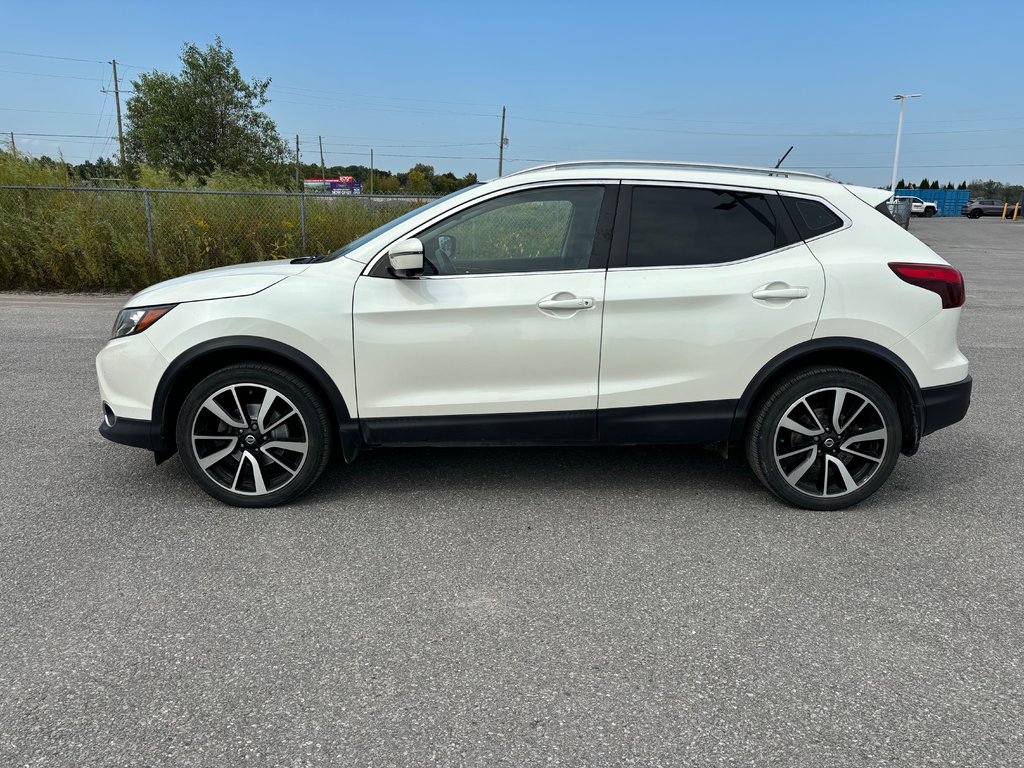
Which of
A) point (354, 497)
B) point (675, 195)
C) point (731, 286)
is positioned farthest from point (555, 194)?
point (354, 497)

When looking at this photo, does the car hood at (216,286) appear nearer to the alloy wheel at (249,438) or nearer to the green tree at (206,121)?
the alloy wheel at (249,438)

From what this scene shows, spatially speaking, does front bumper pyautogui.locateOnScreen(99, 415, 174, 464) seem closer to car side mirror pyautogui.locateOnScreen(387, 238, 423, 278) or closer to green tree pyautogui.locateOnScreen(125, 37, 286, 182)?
car side mirror pyautogui.locateOnScreen(387, 238, 423, 278)

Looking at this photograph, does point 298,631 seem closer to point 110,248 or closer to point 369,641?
point 369,641

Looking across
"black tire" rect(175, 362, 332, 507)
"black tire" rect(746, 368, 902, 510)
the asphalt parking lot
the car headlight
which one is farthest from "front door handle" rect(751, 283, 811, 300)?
the car headlight

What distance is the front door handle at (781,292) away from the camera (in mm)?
3951

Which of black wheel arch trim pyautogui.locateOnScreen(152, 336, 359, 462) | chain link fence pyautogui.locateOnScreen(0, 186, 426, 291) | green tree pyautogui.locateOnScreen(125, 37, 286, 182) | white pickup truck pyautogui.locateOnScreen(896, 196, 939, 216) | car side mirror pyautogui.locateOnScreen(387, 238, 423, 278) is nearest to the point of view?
car side mirror pyautogui.locateOnScreen(387, 238, 423, 278)

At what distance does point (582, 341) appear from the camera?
3934mm

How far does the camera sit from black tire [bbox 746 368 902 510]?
4035 mm

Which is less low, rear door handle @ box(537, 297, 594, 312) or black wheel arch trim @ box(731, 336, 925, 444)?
rear door handle @ box(537, 297, 594, 312)

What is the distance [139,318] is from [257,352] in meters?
0.67

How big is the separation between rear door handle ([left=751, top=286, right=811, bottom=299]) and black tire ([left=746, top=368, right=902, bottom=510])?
0.41 metres

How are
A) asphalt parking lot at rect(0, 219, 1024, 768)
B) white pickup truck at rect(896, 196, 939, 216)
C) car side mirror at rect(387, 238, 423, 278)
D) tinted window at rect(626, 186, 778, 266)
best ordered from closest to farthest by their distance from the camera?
asphalt parking lot at rect(0, 219, 1024, 768) < car side mirror at rect(387, 238, 423, 278) < tinted window at rect(626, 186, 778, 266) < white pickup truck at rect(896, 196, 939, 216)

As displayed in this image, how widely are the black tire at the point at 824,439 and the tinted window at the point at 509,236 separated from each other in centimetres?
132

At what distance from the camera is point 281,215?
1411cm
